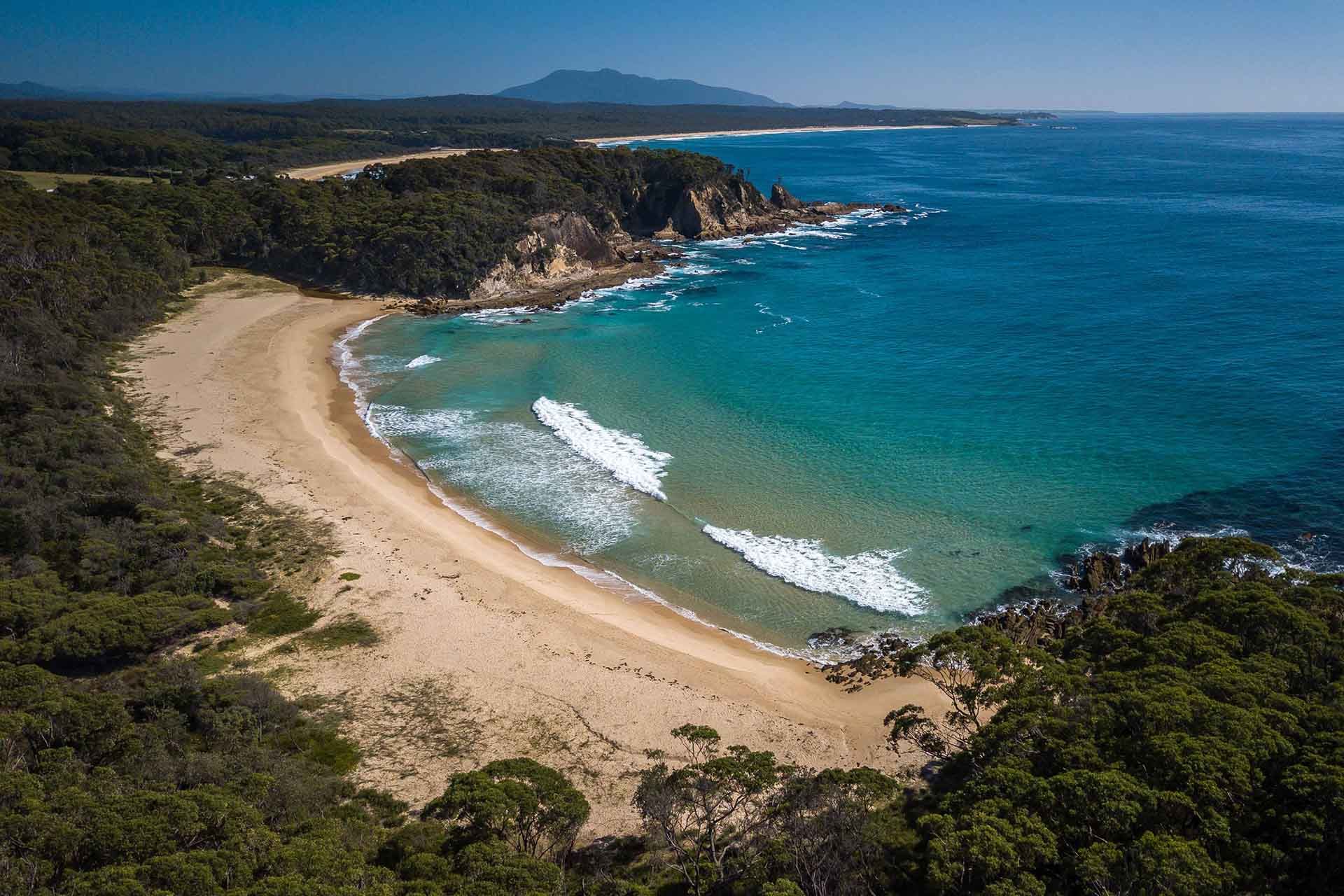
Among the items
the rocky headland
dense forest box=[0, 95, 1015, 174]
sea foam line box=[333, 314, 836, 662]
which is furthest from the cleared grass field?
sea foam line box=[333, 314, 836, 662]

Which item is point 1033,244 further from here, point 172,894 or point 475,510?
point 172,894

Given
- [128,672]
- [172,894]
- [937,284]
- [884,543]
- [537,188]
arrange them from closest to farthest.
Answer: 1. [172,894]
2. [128,672]
3. [884,543]
4. [937,284]
5. [537,188]

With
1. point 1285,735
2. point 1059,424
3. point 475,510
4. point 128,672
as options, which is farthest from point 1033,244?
point 128,672

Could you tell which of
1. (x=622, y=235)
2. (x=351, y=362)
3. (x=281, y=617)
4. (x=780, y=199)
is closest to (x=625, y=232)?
(x=622, y=235)

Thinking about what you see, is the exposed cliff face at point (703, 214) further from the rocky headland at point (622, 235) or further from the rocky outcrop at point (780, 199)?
the rocky outcrop at point (780, 199)

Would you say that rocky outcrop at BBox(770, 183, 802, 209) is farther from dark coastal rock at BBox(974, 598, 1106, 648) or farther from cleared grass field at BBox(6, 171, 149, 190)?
dark coastal rock at BBox(974, 598, 1106, 648)

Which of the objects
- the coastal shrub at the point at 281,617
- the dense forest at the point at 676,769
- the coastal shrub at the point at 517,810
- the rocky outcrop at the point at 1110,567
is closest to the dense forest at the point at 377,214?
the dense forest at the point at 676,769
